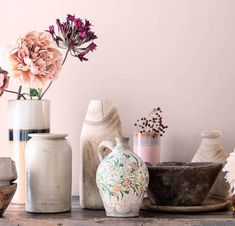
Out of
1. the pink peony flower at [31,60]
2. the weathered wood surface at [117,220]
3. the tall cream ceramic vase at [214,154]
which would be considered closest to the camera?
the weathered wood surface at [117,220]

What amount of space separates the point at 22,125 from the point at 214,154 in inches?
19.4

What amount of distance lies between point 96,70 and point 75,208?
1.43 feet

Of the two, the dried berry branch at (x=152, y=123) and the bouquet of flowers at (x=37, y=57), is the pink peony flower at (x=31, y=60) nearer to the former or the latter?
the bouquet of flowers at (x=37, y=57)

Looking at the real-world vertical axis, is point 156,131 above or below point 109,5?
below

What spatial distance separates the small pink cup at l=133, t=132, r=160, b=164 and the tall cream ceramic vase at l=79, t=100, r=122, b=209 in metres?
0.13

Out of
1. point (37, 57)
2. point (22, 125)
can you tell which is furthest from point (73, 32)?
point (22, 125)

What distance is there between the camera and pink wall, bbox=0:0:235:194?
1.70 m

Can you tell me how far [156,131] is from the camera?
163 centimetres

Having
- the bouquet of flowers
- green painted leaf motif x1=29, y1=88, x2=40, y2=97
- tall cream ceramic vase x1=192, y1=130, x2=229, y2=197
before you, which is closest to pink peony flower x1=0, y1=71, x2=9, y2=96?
the bouquet of flowers

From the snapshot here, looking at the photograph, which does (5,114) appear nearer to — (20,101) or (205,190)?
(20,101)

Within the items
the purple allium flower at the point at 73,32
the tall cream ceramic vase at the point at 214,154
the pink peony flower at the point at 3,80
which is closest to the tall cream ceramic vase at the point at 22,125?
the pink peony flower at the point at 3,80

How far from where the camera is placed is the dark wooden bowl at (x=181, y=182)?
1.37 meters

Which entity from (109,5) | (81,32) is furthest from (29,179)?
(109,5)

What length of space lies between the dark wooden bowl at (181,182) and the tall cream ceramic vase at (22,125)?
0.32 m
